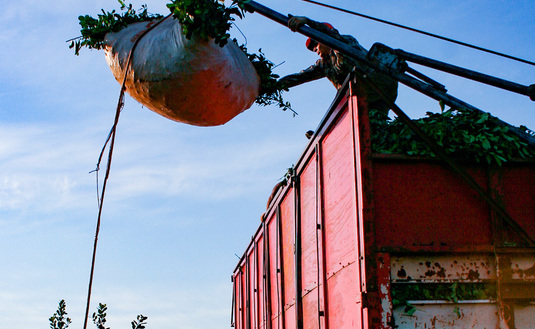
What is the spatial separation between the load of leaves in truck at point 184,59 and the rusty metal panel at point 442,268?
4.93ft

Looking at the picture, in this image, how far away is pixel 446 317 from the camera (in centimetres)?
352

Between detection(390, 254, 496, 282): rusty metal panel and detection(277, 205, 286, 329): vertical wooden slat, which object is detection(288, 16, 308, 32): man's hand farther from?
detection(390, 254, 496, 282): rusty metal panel

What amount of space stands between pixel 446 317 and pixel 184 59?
2154 mm

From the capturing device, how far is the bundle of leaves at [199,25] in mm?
3568

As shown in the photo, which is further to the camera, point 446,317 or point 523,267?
point 523,267

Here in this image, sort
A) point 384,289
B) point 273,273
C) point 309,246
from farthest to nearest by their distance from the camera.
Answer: point 273,273 → point 309,246 → point 384,289

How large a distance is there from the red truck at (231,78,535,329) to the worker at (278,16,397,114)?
1.30 meters

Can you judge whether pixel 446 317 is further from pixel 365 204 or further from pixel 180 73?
pixel 180 73

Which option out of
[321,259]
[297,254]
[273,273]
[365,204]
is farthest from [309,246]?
[273,273]

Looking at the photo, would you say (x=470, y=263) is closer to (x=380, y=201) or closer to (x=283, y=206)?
(x=380, y=201)

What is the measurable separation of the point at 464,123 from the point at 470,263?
1.06m

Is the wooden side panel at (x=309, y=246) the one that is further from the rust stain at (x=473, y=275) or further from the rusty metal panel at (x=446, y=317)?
the rust stain at (x=473, y=275)

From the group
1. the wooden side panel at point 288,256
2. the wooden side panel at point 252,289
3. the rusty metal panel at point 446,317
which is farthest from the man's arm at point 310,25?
the wooden side panel at point 252,289

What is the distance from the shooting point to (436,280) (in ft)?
11.8
